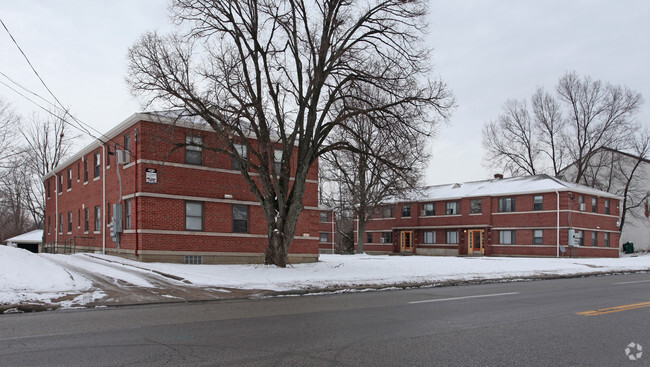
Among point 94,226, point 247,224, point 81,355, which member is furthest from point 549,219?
point 81,355

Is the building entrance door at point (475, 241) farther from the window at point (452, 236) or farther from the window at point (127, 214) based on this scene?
the window at point (127, 214)

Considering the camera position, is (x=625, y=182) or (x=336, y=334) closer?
(x=336, y=334)

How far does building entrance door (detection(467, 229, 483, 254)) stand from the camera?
45.2 meters

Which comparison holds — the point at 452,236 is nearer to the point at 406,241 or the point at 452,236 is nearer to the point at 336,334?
the point at 406,241

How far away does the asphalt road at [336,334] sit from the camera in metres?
5.88

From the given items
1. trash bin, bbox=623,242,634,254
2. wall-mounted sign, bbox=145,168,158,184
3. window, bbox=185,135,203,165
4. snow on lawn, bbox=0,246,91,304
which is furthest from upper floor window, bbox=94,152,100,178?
trash bin, bbox=623,242,634,254

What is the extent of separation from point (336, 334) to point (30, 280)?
897 centimetres

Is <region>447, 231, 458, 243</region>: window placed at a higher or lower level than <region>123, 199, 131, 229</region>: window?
lower

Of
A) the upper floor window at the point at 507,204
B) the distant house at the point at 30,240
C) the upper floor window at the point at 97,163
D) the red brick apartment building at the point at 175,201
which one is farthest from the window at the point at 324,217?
the upper floor window at the point at 97,163

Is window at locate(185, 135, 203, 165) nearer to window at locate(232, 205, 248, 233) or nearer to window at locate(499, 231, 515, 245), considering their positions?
window at locate(232, 205, 248, 233)

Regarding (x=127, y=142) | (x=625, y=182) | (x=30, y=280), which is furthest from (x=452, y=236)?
(x=30, y=280)

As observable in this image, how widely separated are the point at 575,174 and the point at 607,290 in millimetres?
45137

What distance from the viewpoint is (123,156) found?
21.0m

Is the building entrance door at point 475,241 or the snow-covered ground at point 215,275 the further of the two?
the building entrance door at point 475,241
